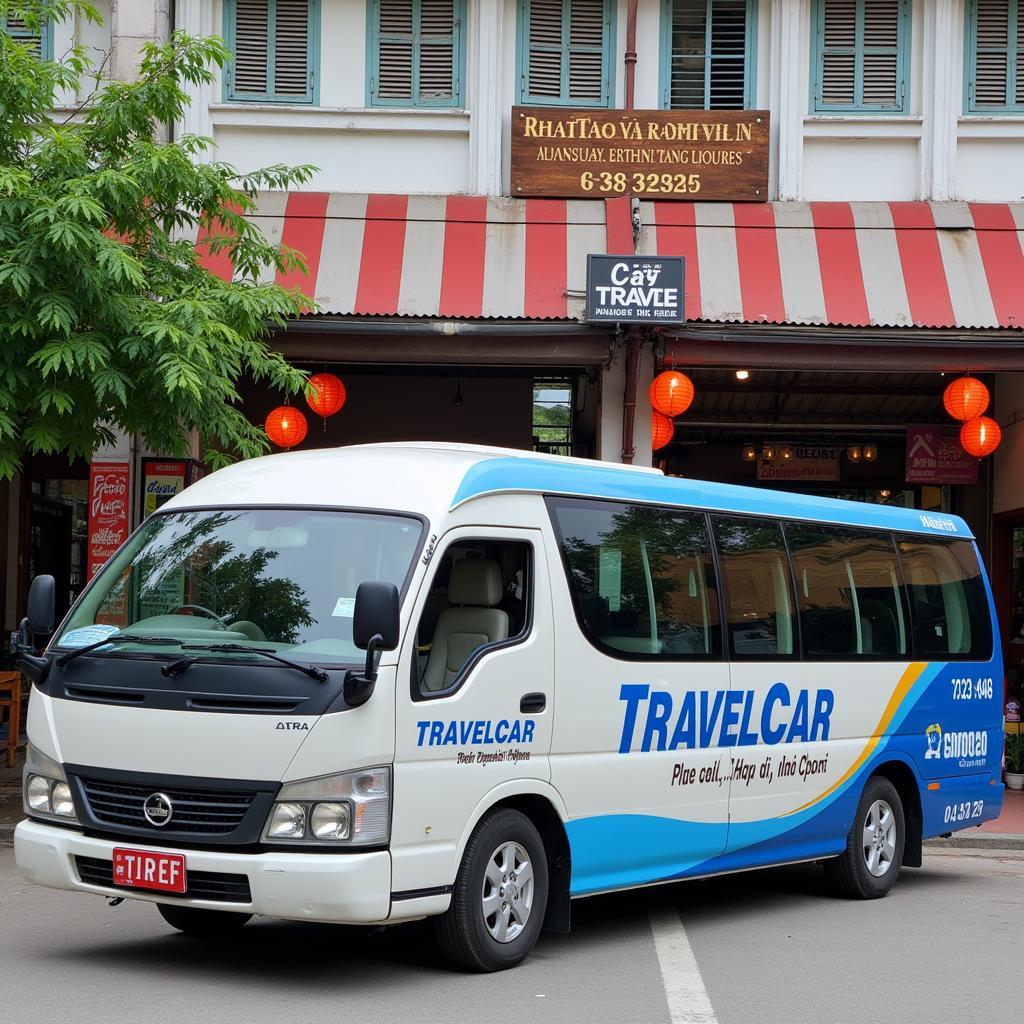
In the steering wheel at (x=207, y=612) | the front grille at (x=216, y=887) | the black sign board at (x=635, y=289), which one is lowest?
the front grille at (x=216, y=887)

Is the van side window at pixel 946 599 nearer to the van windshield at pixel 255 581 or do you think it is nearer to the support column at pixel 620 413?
the support column at pixel 620 413

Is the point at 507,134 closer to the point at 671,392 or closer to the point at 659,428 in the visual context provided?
the point at 659,428

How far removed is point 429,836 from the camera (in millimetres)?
6695

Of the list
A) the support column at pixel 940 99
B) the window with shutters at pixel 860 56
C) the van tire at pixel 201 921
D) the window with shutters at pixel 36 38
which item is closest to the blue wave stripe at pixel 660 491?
the van tire at pixel 201 921

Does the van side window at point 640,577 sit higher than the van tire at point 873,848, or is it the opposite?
the van side window at point 640,577

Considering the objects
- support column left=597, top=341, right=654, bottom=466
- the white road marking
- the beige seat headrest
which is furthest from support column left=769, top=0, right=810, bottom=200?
the beige seat headrest

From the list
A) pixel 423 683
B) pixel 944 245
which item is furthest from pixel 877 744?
pixel 944 245

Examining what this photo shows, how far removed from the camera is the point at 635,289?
1375 centimetres

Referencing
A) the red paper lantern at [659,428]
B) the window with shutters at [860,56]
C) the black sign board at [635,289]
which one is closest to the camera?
the black sign board at [635,289]

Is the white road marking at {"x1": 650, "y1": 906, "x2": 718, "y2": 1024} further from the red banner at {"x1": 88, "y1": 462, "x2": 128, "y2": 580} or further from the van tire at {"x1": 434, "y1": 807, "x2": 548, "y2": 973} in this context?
the red banner at {"x1": 88, "y1": 462, "x2": 128, "y2": 580}

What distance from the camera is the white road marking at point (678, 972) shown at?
21.3ft

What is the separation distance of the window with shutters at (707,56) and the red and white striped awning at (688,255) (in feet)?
4.46

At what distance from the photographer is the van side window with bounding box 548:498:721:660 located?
25.7ft

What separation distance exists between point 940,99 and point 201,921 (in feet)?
39.1
